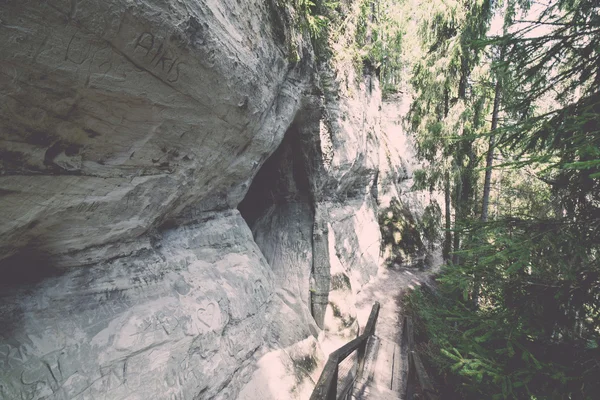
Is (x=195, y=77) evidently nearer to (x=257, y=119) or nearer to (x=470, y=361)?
(x=257, y=119)

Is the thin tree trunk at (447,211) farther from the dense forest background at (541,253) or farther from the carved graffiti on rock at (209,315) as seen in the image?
the carved graffiti on rock at (209,315)

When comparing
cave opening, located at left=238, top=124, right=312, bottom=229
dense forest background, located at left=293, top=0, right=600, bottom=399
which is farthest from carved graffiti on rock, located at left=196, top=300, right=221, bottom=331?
cave opening, located at left=238, top=124, right=312, bottom=229

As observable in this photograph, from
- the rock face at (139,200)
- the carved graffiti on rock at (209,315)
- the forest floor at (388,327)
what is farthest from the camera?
the forest floor at (388,327)

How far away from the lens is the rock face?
6.72 feet

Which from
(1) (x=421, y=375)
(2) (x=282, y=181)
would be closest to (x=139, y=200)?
(1) (x=421, y=375)

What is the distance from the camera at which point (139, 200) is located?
3328mm

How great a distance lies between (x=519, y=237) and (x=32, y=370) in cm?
502

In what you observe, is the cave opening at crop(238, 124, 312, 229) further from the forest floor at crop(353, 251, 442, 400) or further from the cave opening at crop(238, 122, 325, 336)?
the forest floor at crop(353, 251, 442, 400)

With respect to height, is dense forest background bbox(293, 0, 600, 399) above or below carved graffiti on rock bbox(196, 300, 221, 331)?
above

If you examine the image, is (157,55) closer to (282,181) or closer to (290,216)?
(282,181)

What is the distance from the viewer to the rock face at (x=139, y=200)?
205cm

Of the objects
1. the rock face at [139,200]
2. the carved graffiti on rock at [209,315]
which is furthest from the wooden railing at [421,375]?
the carved graffiti on rock at [209,315]

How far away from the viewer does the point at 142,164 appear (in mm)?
3096

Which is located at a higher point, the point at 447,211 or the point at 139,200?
the point at 447,211
